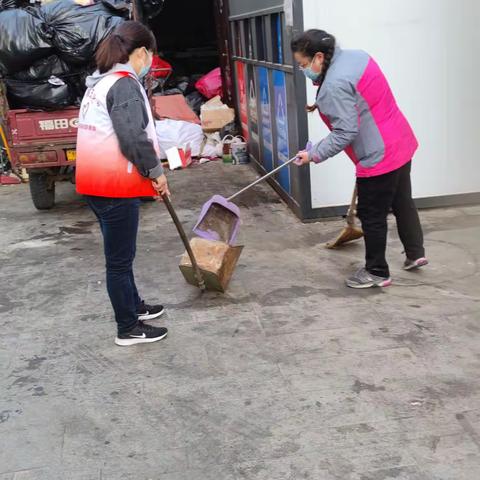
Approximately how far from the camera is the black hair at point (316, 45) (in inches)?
149

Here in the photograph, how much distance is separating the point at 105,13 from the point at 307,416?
4.66 meters

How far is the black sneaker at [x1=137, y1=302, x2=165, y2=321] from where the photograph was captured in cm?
398

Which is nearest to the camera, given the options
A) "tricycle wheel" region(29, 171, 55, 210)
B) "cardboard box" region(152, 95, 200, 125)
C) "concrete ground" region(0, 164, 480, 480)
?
"concrete ground" region(0, 164, 480, 480)

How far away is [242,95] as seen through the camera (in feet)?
28.3

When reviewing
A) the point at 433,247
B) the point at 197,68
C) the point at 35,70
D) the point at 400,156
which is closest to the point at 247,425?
the point at 400,156

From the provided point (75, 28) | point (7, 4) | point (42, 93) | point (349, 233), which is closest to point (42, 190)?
point (42, 93)

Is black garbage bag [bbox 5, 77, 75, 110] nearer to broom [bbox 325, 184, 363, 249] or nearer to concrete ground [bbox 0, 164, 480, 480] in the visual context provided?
concrete ground [bbox 0, 164, 480, 480]

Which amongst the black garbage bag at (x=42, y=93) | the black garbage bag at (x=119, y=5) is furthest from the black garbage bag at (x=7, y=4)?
the black garbage bag at (x=119, y=5)

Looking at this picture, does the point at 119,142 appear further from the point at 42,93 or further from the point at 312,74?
the point at 42,93

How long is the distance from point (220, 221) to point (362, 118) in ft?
3.96

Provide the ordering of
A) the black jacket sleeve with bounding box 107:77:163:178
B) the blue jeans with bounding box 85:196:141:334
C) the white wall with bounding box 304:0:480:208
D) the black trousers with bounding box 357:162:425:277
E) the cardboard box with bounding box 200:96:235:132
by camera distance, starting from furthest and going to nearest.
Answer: the cardboard box with bounding box 200:96:235:132 → the white wall with bounding box 304:0:480:208 → the black trousers with bounding box 357:162:425:277 → the blue jeans with bounding box 85:196:141:334 → the black jacket sleeve with bounding box 107:77:163:178

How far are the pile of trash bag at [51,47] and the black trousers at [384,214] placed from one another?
3166 millimetres

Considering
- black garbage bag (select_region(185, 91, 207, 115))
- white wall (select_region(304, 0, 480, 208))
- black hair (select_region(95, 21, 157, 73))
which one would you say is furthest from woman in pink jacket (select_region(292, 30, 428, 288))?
black garbage bag (select_region(185, 91, 207, 115))

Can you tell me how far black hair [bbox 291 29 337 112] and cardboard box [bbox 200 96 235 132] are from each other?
17.3ft
